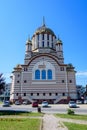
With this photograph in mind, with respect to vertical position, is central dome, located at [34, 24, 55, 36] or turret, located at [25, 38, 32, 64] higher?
central dome, located at [34, 24, 55, 36]

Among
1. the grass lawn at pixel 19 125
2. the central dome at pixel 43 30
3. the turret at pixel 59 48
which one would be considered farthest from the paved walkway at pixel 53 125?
the central dome at pixel 43 30

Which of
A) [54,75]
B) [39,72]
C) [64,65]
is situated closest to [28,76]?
[39,72]

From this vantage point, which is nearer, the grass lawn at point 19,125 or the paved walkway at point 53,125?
the grass lawn at point 19,125

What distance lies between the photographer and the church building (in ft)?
205

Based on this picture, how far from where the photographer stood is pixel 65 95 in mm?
62531

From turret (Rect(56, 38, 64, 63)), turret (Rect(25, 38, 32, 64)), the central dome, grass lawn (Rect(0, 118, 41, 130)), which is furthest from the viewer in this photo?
the central dome

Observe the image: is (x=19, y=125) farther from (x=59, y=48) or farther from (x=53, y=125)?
(x=59, y=48)

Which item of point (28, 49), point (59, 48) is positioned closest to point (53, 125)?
point (28, 49)

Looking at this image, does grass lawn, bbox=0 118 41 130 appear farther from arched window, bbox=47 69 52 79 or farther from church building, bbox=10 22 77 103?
arched window, bbox=47 69 52 79

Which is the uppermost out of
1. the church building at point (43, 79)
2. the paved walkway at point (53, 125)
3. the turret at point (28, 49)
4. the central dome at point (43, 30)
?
the central dome at point (43, 30)

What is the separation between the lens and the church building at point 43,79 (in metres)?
62.5

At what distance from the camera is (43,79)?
208ft

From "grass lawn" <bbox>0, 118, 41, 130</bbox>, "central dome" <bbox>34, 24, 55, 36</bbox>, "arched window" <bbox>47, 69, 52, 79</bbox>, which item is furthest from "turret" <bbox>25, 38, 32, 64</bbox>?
"grass lawn" <bbox>0, 118, 41, 130</bbox>

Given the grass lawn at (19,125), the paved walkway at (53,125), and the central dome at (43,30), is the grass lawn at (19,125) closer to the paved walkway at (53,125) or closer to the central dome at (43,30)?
the paved walkway at (53,125)
